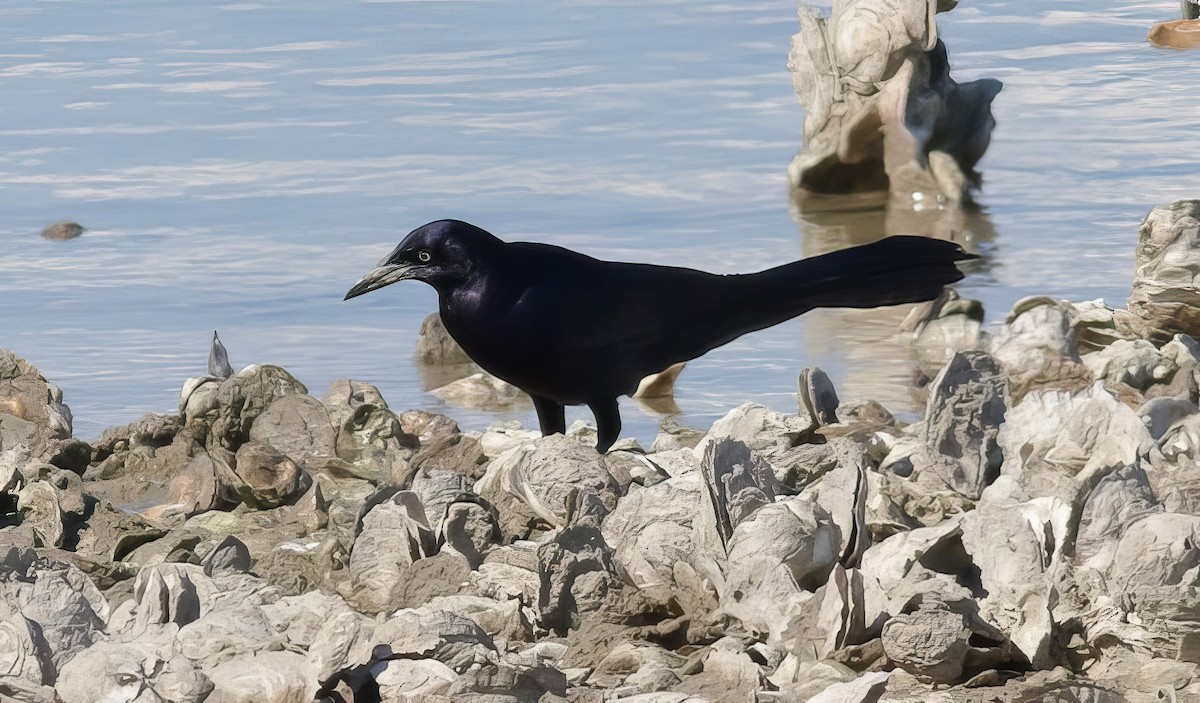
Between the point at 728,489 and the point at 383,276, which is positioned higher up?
the point at 383,276

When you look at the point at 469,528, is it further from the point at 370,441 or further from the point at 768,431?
the point at 370,441

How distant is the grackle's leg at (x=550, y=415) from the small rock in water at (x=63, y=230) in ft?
22.0

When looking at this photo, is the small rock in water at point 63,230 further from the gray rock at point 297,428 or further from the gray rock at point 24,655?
the gray rock at point 24,655

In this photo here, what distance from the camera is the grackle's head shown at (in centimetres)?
461

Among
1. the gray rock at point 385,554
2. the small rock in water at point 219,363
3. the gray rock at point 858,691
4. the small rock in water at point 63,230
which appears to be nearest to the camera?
the gray rock at point 858,691

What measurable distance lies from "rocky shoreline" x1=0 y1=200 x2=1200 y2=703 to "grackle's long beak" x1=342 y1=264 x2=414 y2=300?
49cm

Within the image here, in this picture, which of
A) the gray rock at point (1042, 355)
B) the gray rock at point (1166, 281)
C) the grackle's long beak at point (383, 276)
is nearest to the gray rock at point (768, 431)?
the gray rock at point (1042, 355)

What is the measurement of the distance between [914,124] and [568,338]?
25.6 ft

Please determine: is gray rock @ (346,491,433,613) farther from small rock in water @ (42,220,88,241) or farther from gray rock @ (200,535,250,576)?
small rock in water @ (42,220,88,241)

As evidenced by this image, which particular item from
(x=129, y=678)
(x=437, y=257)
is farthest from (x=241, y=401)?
(x=129, y=678)

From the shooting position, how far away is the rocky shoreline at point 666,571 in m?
3.07

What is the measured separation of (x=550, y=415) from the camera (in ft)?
16.1

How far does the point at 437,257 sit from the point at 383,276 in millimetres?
Result: 157

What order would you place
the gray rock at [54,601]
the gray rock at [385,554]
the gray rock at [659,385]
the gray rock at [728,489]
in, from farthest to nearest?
the gray rock at [659,385]
the gray rock at [385,554]
the gray rock at [728,489]
the gray rock at [54,601]
